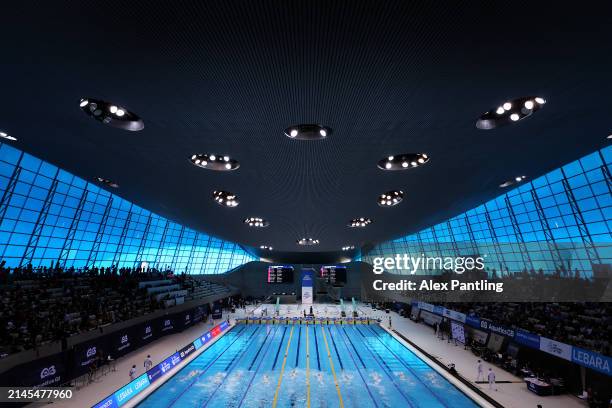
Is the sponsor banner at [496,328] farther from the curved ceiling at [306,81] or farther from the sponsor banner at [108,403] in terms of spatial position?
the sponsor banner at [108,403]

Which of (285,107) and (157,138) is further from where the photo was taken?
(157,138)

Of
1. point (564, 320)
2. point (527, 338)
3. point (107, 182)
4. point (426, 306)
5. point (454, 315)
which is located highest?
point (107, 182)

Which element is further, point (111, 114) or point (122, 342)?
point (122, 342)

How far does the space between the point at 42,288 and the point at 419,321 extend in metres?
35.3

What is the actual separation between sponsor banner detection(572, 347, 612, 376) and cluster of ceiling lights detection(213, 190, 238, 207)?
17.1 metres

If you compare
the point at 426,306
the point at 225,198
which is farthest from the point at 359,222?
the point at 426,306

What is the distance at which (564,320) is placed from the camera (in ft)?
68.8

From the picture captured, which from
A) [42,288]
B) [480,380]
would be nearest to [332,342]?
[480,380]

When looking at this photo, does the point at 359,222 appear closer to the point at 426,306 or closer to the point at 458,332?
the point at 458,332

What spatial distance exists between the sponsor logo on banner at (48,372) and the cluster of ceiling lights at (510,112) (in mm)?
19761

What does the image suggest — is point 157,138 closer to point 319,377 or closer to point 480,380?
point 319,377

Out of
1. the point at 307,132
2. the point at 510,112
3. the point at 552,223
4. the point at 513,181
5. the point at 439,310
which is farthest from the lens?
the point at 439,310

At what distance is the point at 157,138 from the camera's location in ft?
32.5

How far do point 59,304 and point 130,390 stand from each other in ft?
28.6
